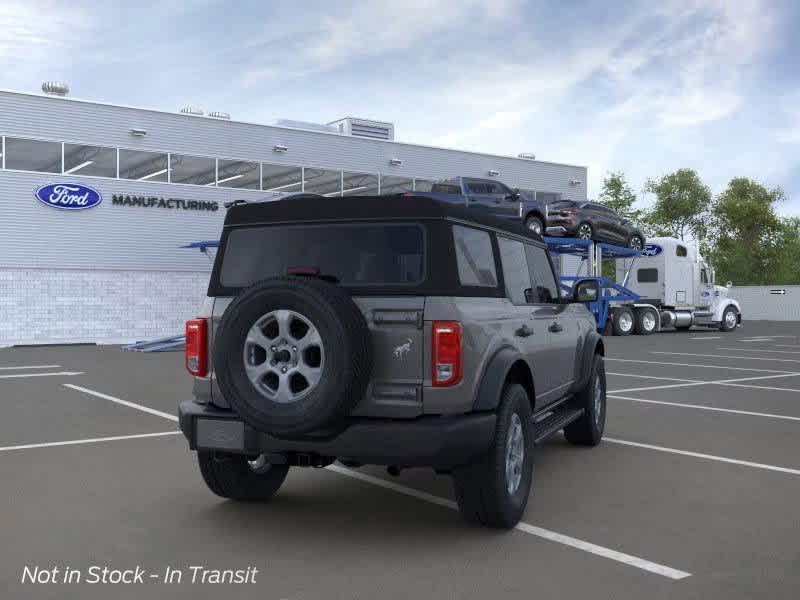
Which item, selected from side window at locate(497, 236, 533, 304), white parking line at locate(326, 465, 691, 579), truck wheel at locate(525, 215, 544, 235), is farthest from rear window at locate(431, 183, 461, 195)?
white parking line at locate(326, 465, 691, 579)

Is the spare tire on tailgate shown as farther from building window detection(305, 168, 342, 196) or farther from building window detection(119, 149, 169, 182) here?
building window detection(305, 168, 342, 196)

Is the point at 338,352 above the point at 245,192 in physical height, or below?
below

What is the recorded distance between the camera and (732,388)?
12.8 metres

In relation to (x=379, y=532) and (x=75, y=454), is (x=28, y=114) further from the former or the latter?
(x=379, y=532)

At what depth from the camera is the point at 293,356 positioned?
180 inches

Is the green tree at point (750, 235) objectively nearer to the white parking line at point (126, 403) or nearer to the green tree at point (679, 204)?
the green tree at point (679, 204)

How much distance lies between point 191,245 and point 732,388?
1915 cm

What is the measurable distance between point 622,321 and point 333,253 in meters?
26.8

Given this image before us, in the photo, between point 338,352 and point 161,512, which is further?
point 161,512

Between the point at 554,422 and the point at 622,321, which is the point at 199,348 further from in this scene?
the point at 622,321

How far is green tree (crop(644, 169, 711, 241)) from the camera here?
75312mm

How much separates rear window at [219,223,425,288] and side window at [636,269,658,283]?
28621 millimetres

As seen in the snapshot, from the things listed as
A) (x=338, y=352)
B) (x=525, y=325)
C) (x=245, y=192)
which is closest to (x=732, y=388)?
(x=525, y=325)

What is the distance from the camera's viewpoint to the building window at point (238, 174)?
1196 inches
